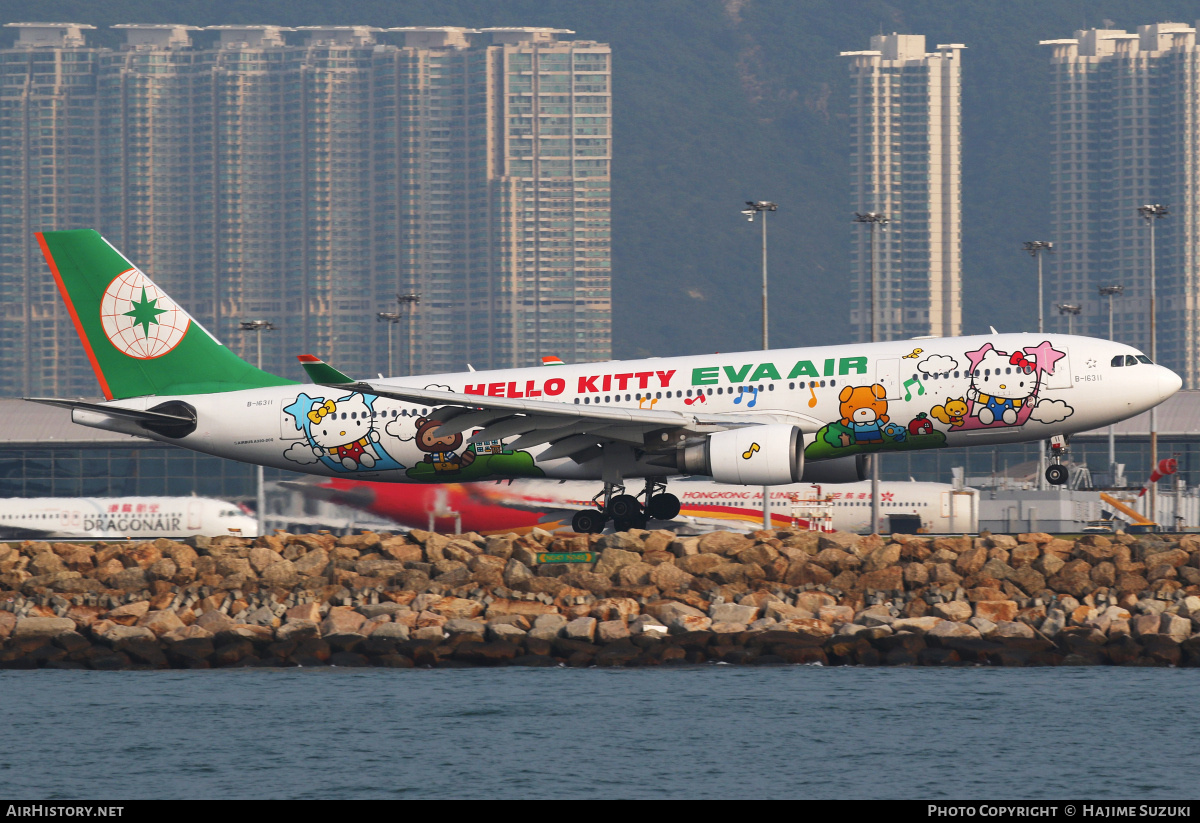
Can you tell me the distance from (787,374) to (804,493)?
41219 millimetres

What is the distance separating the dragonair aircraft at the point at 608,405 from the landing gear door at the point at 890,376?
0.21 ft

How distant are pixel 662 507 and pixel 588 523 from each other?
7.24ft

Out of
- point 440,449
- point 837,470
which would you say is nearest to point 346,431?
point 440,449

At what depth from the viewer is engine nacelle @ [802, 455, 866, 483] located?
4638cm

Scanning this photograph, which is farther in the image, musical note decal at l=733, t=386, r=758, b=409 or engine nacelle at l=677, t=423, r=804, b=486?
musical note decal at l=733, t=386, r=758, b=409

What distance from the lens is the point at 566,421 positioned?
44.8m

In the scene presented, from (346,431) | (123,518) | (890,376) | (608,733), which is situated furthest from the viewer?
(123,518)

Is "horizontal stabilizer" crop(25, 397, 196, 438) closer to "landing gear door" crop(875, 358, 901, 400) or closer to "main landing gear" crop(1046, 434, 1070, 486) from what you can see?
"landing gear door" crop(875, 358, 901, 400)

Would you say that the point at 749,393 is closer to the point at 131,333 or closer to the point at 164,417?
the point at 164,417

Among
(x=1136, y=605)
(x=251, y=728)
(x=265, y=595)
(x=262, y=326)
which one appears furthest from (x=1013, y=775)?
(x=262, y=326)

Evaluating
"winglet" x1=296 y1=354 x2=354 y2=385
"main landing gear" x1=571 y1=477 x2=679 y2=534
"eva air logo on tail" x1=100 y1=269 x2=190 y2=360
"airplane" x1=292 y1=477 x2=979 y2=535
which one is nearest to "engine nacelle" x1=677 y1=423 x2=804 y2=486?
"main landing gear" x1=571 y1=477 x2=679 y2=534

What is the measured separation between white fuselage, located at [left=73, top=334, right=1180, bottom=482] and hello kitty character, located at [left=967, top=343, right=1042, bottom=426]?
26 mm

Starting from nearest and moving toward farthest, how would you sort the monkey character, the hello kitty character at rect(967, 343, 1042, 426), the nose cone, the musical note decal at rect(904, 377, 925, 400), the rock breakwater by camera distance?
the rock breakwater
the hello kitty character at rect(967, 343, 1042, 426)
the musical note decal at rect(904, 377, 925, 400)
the nose cone
the monkey character

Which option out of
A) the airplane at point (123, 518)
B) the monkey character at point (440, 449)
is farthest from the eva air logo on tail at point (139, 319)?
the airplane at point (123, 518)
